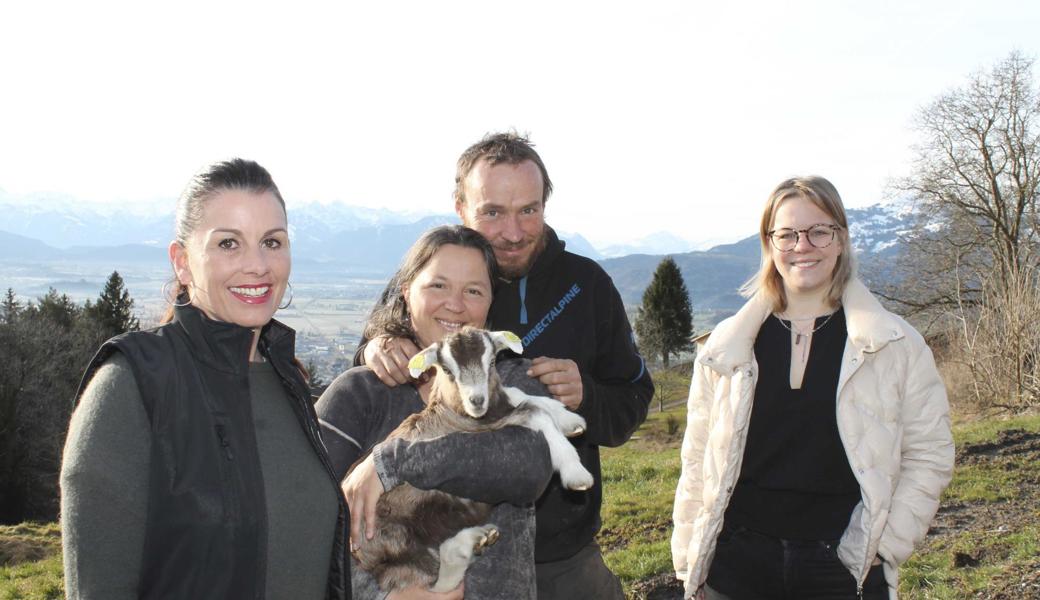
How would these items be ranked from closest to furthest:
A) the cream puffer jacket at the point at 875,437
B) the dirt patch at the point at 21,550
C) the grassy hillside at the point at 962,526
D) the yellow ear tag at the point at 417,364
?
the yellow ear tag at the point at 417,364 → the cream puffer jacket at the point at 875,437 → the grassy hillside at the point at 962,526 → the dirt patch at the point at 21,550

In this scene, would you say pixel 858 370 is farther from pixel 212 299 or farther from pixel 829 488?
pixel 212 299

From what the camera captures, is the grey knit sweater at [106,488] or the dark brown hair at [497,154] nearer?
the grey knit sweater at [106,488]

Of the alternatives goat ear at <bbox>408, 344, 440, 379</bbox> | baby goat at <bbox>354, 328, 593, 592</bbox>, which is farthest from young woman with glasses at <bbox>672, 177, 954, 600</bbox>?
A: goat ear at <bbox>408, 344, 440, 379</bbox>

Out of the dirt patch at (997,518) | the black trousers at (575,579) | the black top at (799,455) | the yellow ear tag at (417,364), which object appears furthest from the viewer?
the dirt patch at (997,518)

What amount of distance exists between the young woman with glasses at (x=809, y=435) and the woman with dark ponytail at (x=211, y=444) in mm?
2457

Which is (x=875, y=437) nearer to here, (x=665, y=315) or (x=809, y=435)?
(x=809, y=435)

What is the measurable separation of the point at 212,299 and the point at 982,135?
41080 mm

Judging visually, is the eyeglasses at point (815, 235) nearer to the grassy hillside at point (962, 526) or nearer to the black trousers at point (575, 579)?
the black trousers at point (575, 579)

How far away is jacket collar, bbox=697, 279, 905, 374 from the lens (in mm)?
3840

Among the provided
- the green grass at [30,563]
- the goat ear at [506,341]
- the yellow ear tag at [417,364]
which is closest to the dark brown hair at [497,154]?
the goat ear at [506,341]

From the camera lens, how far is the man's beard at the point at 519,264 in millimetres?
4023

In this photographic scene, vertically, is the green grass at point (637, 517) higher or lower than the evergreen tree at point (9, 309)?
lower

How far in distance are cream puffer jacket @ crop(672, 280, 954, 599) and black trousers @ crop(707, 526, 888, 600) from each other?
86 millimetres

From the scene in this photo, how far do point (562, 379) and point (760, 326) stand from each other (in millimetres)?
1611
